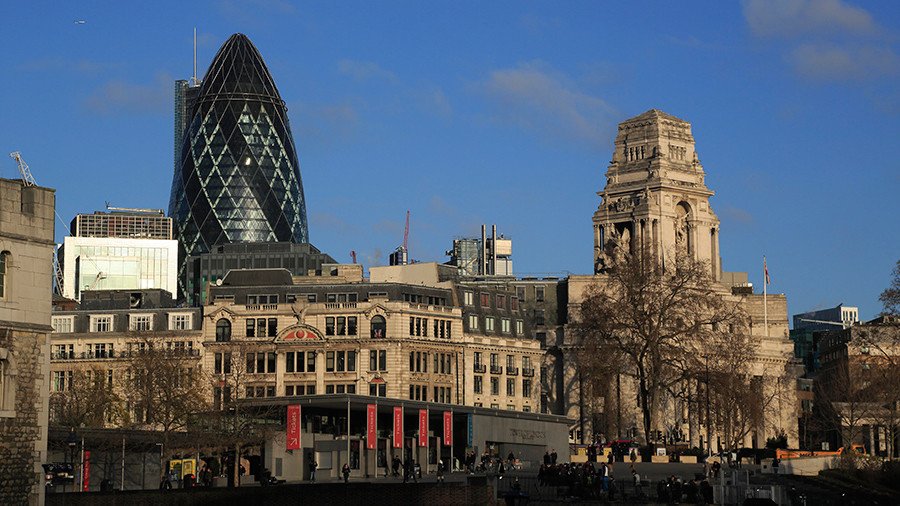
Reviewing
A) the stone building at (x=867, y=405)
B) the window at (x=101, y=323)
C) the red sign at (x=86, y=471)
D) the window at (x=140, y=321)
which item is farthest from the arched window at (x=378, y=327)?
the red sign at (x=86, y=471)

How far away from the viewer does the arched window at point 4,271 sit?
6462 centimetres

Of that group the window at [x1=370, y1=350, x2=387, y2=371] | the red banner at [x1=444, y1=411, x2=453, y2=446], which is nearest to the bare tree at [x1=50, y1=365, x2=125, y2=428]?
the window at [x1=370, y1=350, x2=387, y2=371]

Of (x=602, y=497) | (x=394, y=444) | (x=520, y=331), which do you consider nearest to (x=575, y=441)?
(x=520, y=331)

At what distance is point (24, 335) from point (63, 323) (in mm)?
112789

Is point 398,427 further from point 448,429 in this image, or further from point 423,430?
point 448,429

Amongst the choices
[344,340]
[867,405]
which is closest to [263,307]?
[344,340]

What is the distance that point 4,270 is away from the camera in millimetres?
64750

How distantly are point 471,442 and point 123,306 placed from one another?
198ft

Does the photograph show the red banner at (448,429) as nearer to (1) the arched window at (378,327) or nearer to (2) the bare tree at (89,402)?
(2) the bare tree at (89,402)

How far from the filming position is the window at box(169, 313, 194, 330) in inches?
6791

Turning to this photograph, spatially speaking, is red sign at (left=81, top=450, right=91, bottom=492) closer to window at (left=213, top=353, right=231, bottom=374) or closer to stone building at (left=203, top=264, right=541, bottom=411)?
stone building at (left=203, top=264, right=541, bottom=411)

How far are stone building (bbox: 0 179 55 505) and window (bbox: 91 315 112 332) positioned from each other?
360 feet

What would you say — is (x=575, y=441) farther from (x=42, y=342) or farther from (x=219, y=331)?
(x=42, y=342)

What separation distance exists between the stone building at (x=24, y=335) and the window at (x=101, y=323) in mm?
109843
